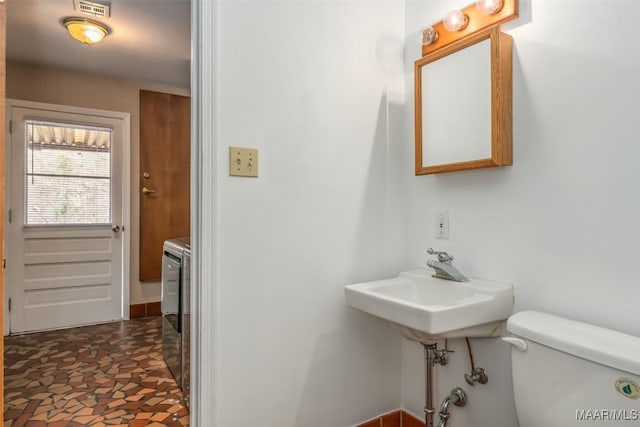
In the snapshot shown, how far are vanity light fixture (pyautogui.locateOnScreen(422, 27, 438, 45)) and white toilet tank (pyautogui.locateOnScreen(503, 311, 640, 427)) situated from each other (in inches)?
44.9

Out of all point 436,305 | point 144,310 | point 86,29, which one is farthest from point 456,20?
point 144,310

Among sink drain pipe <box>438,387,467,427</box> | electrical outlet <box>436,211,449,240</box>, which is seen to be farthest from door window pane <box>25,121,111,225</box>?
sink drain pipe <box>438,387,467,427</box>

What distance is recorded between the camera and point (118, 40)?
2.66 m

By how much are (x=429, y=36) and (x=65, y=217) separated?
3275 millimetres

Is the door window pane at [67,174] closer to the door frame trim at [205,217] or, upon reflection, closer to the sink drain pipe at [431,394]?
the door frame trim at [205,217]

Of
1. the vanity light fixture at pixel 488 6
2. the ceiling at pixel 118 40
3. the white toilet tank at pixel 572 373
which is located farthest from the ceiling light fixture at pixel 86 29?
the white toilet tank at pixel 572 373

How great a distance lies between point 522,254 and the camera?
51.3 inches

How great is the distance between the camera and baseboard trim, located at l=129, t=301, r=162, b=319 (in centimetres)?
352

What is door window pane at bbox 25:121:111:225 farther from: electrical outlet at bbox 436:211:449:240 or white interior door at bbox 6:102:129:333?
electrical outlet at bbox 436:211:449:240

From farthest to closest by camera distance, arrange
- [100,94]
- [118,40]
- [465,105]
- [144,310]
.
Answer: [144,310] < [100,94] < [118,40] < [465,105]

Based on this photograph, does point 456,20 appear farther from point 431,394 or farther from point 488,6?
point 431,394

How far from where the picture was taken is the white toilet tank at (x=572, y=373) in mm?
872

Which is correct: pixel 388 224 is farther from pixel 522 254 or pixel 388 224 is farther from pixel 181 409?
pixel 181 409

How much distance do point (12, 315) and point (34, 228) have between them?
733 mm
